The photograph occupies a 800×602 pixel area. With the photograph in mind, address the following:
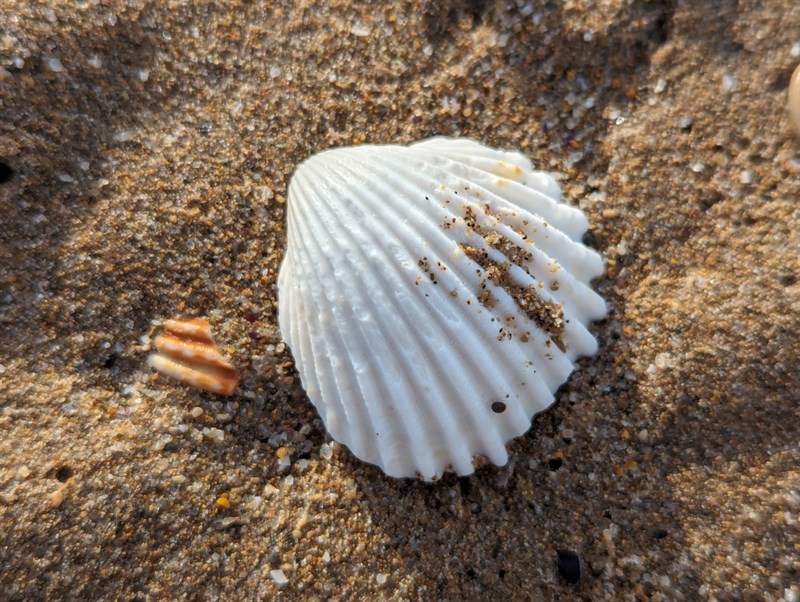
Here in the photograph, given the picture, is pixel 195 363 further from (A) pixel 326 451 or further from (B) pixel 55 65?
(B) pixel 55 65

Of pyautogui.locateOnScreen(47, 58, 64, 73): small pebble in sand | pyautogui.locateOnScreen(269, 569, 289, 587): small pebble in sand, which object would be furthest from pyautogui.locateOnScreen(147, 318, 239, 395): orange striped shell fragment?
pyautogui.locateOnScreen(47, 58, 64, 73): small pebble in sand

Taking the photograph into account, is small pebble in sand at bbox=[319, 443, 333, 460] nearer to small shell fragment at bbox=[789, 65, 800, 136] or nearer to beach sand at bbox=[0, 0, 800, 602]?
beach sand at bbox=[0, 0, 800, 602]

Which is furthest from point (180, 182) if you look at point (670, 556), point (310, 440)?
point (670, 556)

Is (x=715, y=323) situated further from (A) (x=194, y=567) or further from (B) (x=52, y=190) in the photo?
(B) (x=52, y=190)

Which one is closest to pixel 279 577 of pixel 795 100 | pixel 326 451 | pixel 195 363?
pixel 326 451

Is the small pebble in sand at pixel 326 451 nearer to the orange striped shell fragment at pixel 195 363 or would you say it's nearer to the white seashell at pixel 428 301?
the white seashell at pixel 428 301

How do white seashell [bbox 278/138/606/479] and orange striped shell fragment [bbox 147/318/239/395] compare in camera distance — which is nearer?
white seashell [bbox 278/138/606/479]
